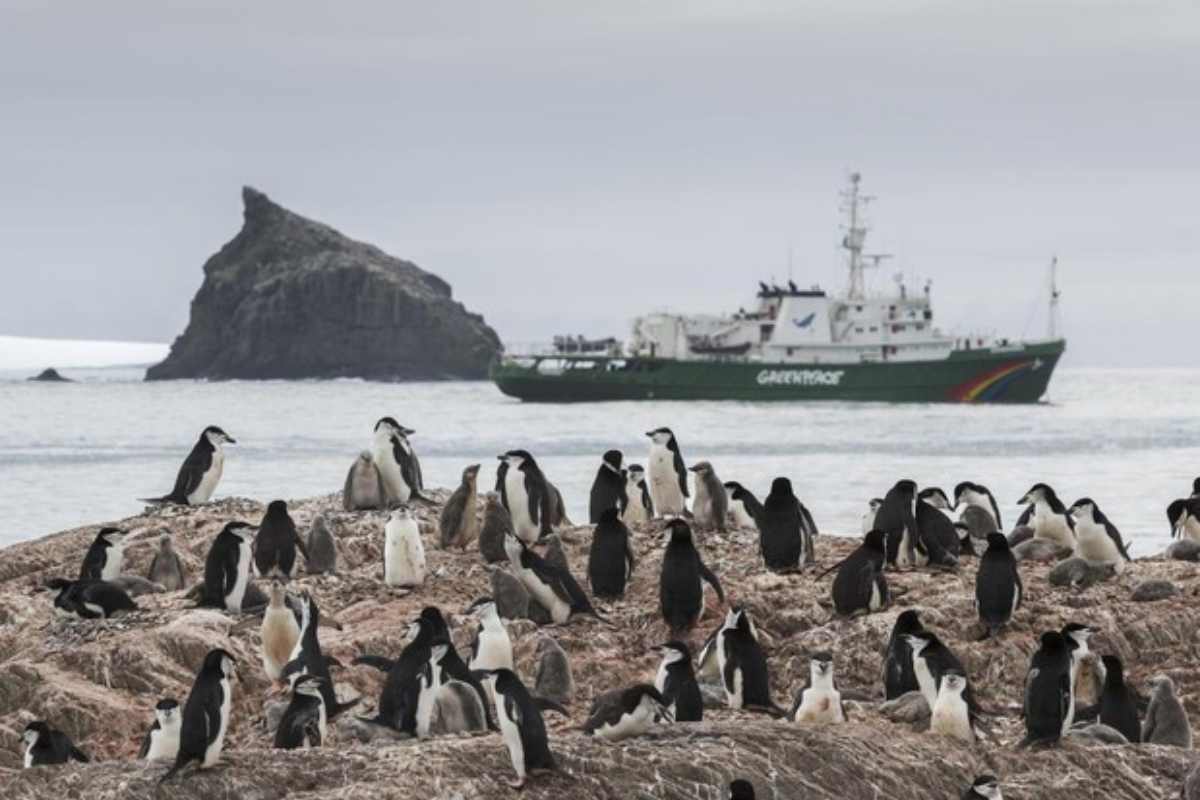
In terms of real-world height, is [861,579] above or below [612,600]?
above

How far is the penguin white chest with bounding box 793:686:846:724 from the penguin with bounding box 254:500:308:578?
203 inches

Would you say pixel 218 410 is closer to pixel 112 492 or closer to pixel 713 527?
pixel 112 492

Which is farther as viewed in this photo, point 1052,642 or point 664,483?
point 664,483

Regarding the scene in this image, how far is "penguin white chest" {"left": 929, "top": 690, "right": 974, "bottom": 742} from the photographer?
1058 centimetres

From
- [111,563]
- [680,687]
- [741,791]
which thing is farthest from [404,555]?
[741,791]

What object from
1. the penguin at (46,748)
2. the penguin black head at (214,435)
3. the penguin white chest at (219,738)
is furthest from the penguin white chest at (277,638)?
the penguin black head at (214,435)

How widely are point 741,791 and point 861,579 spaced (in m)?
4.82

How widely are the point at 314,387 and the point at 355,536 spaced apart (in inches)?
4852

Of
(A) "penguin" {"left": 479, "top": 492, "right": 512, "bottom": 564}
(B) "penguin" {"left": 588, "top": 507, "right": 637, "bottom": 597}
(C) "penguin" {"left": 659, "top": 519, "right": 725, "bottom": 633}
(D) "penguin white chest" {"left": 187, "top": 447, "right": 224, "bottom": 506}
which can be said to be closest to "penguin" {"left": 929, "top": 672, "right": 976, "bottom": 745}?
(C) "penguin" {"left": 659, "top": 519, "right": 725, "bottom": 633}

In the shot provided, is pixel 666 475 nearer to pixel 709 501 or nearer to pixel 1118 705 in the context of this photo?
pixel 709 501

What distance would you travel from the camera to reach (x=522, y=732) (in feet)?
30.5

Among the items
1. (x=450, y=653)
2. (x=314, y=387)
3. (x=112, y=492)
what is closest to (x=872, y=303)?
(x=112, y=492)

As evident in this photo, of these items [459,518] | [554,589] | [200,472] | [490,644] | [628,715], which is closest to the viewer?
[628,715]

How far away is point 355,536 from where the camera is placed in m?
16.4
